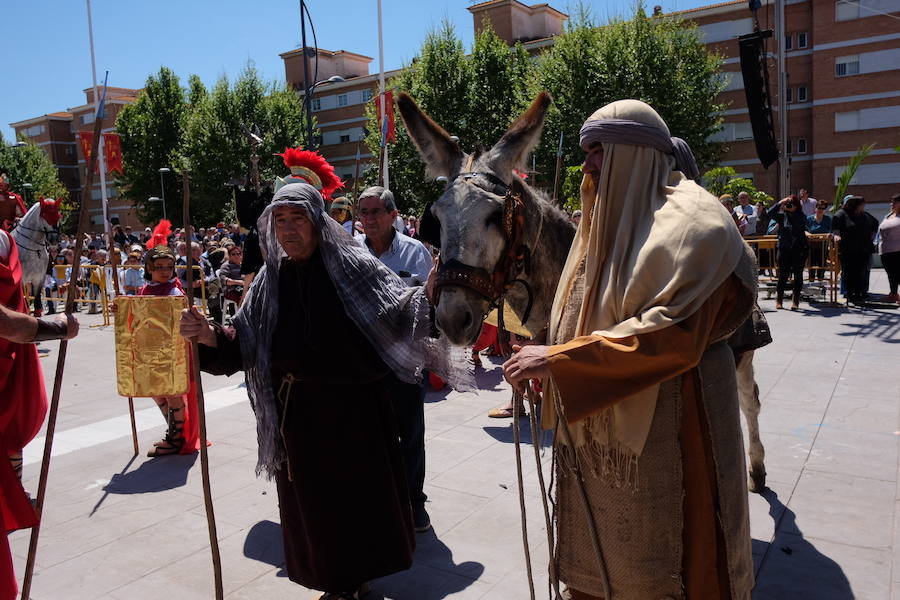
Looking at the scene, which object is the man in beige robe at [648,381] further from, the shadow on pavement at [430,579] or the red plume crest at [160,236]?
the red plume crest at [160,236]

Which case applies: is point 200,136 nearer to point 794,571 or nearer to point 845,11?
point 845,11

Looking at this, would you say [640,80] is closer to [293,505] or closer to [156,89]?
[293,505]

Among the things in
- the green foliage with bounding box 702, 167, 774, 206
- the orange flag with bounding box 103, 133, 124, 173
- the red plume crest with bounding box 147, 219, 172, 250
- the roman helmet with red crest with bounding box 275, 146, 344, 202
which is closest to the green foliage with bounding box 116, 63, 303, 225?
the orange flag with bounding box 103, 133, 124, 173

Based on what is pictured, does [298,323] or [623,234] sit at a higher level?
[623,234]

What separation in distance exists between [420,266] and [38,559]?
9.68 ft

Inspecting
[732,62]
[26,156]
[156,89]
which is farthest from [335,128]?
[732,62]

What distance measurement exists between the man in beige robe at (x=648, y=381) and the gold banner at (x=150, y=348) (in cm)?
426

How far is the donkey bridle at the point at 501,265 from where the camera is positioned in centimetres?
240

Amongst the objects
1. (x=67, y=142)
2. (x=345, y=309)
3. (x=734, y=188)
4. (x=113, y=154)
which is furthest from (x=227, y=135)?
(x=67, y=142)

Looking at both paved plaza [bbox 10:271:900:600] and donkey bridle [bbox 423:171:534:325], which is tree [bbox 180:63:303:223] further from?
donkey bridle [bbox 423:171:534:325]

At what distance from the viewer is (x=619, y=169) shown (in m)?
2.04

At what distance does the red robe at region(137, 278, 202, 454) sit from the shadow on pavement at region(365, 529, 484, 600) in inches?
110

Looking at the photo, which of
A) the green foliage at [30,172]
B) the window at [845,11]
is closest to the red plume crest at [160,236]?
the window at [845,11]

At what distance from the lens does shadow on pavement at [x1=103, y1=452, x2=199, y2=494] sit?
497 centimetres
